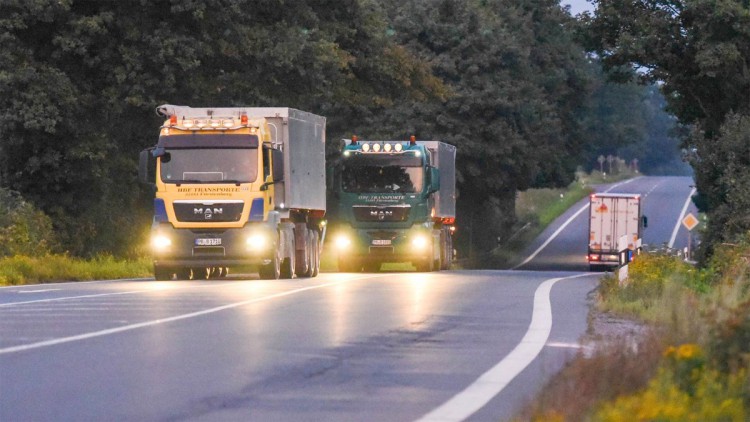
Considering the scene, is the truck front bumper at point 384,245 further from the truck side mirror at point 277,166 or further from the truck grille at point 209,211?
the truck grille at point 209,211

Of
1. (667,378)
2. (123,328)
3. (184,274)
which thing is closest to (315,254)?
(184,274)

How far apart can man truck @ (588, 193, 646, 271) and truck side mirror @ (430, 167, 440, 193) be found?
25789 millimetres

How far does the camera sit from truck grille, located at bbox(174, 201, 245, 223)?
32.8 metres

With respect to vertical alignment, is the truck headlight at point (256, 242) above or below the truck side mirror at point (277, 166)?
below

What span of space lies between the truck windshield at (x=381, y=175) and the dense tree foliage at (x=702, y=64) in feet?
25.6

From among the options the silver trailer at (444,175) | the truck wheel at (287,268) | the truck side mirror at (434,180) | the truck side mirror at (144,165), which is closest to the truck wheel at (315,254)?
the truck wheel at (287,268)

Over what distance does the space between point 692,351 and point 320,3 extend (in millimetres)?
36962

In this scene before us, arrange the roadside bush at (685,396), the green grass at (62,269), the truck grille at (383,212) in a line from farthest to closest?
the truck grille at (383,212) < the green grass at (62,269) < the roadside bush at (685,396)

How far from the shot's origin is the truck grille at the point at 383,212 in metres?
44.7

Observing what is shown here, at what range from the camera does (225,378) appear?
1220 centimetres

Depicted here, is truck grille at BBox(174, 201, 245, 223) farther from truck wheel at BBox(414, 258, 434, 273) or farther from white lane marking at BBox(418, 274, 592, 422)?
white lane marking at BBox(418, 274, 592, 422)

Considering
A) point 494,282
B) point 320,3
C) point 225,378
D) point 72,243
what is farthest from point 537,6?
point 225,378

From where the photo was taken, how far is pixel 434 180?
150ft

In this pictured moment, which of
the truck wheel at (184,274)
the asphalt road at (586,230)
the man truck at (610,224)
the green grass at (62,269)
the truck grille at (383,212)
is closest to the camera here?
the green grass at (62,269)
